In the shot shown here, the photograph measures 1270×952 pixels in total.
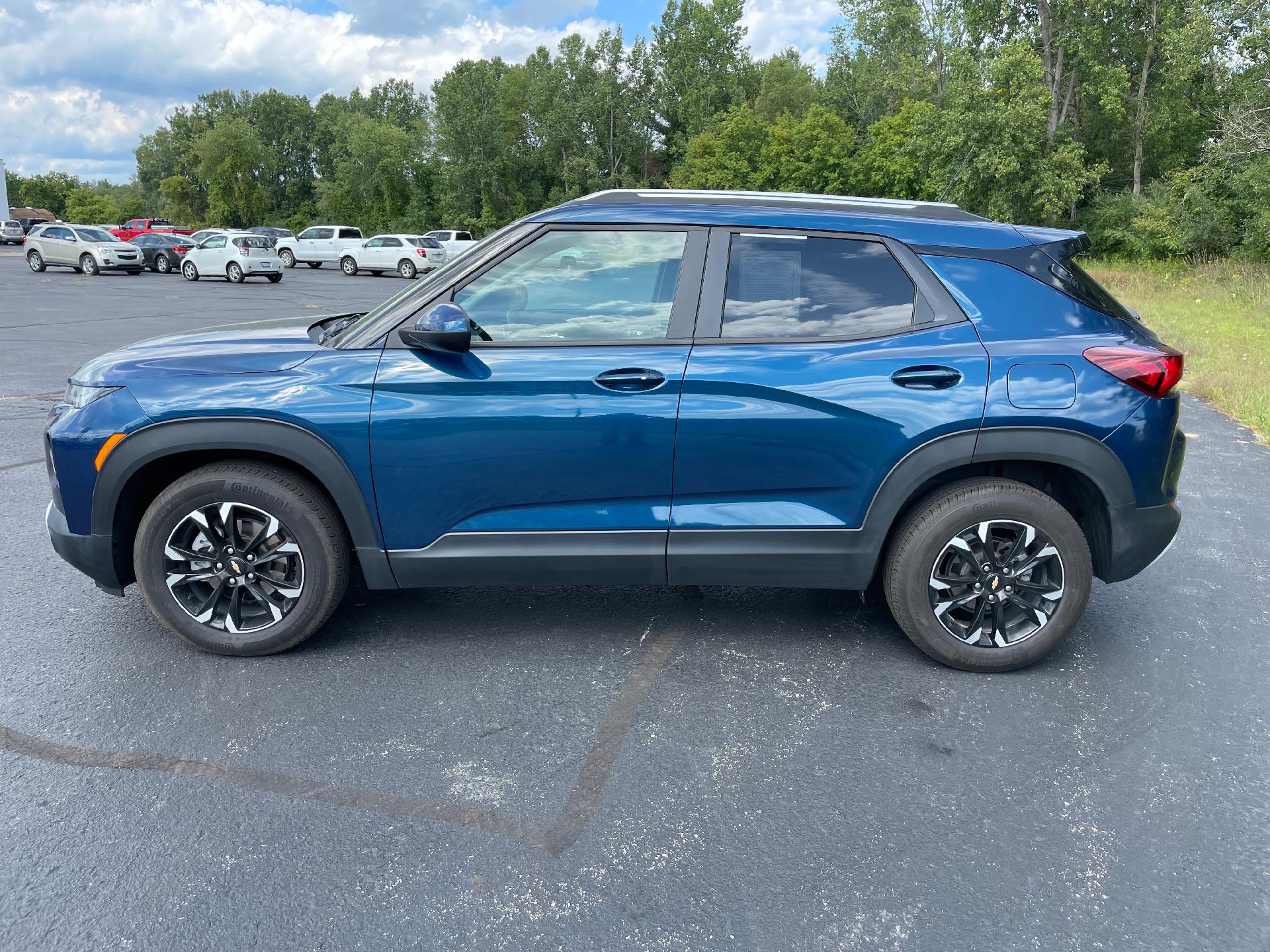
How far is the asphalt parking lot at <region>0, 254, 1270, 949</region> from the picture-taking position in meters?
2.36

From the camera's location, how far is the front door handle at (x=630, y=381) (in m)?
3.44

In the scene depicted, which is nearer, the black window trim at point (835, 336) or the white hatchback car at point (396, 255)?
the black window trim at point (835, 336)

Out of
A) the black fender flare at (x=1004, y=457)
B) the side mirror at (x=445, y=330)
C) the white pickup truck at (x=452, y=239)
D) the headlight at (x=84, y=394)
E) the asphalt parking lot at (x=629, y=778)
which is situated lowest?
the asphalt parking lot at (x=629, y=778)

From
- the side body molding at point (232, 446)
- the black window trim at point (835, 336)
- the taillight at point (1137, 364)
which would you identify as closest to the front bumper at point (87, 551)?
the side body molding at point (232, 446)

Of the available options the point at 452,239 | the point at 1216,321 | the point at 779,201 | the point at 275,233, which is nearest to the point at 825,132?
the point at 452,239

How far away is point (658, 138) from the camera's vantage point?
79.4 metres

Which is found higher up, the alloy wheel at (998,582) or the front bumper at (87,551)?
the front bumper at (87,551)

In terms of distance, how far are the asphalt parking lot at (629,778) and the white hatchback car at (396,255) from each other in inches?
1323

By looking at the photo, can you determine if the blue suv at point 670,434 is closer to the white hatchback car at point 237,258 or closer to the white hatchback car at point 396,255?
the white hatchback car at point 237,258

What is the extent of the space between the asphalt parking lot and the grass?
6.42 metres

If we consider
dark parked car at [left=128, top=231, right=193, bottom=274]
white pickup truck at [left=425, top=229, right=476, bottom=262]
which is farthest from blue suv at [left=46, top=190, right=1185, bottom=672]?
white pickup truck at [left=425, top=229, right=476, bottom=262]

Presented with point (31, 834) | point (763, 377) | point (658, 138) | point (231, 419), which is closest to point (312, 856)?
point (31, 834)

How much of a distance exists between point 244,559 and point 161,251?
36.2 metres

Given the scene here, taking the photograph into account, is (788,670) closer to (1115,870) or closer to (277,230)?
(1115,870)
